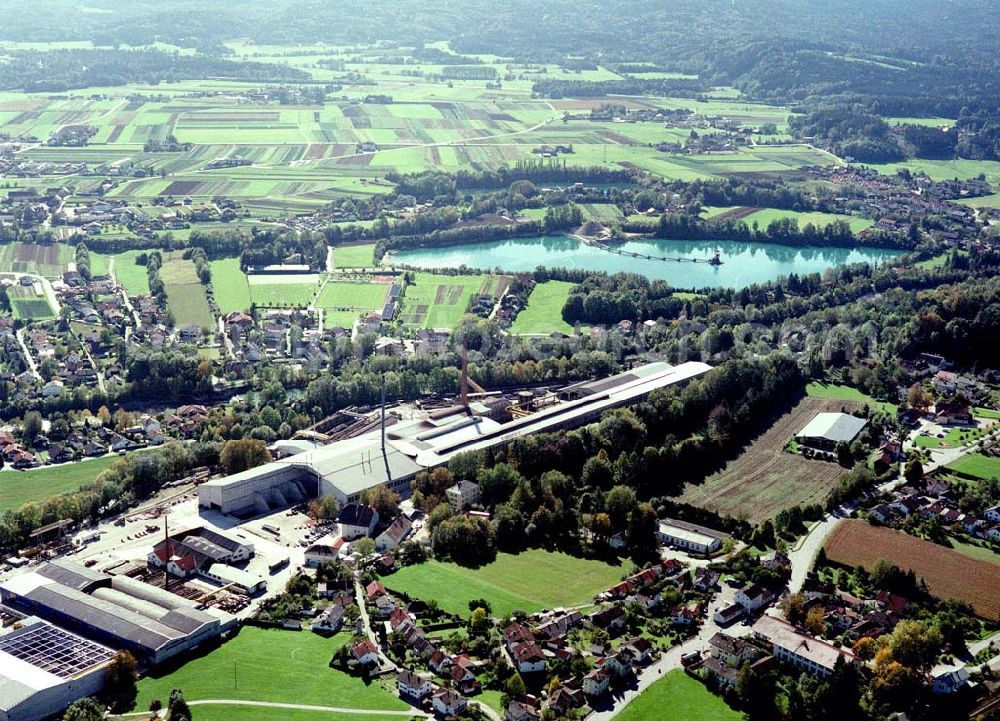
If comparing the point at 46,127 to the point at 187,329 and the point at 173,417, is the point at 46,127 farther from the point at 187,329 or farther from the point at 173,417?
the point at 173,417

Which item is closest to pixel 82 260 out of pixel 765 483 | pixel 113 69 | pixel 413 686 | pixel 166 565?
pixel 166 565

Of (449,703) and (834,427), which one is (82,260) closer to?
(834,427)

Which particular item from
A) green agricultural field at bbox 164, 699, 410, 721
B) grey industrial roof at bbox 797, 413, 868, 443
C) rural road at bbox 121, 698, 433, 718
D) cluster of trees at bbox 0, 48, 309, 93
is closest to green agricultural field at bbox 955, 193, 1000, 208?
grey industrial roof at bbox 797, 413, 868, 443

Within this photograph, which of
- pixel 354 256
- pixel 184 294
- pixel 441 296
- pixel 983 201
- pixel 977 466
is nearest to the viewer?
pixel 977 466

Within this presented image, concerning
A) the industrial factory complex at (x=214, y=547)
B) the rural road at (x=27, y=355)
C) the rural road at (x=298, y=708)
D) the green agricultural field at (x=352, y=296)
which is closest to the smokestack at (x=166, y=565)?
the industrial factory complex at (x=214, y=547)

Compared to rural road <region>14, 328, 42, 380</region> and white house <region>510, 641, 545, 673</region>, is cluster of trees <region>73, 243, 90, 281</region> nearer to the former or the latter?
rural road <region>14, 328, 42, 380</region>

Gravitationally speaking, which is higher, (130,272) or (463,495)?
(463,495)
